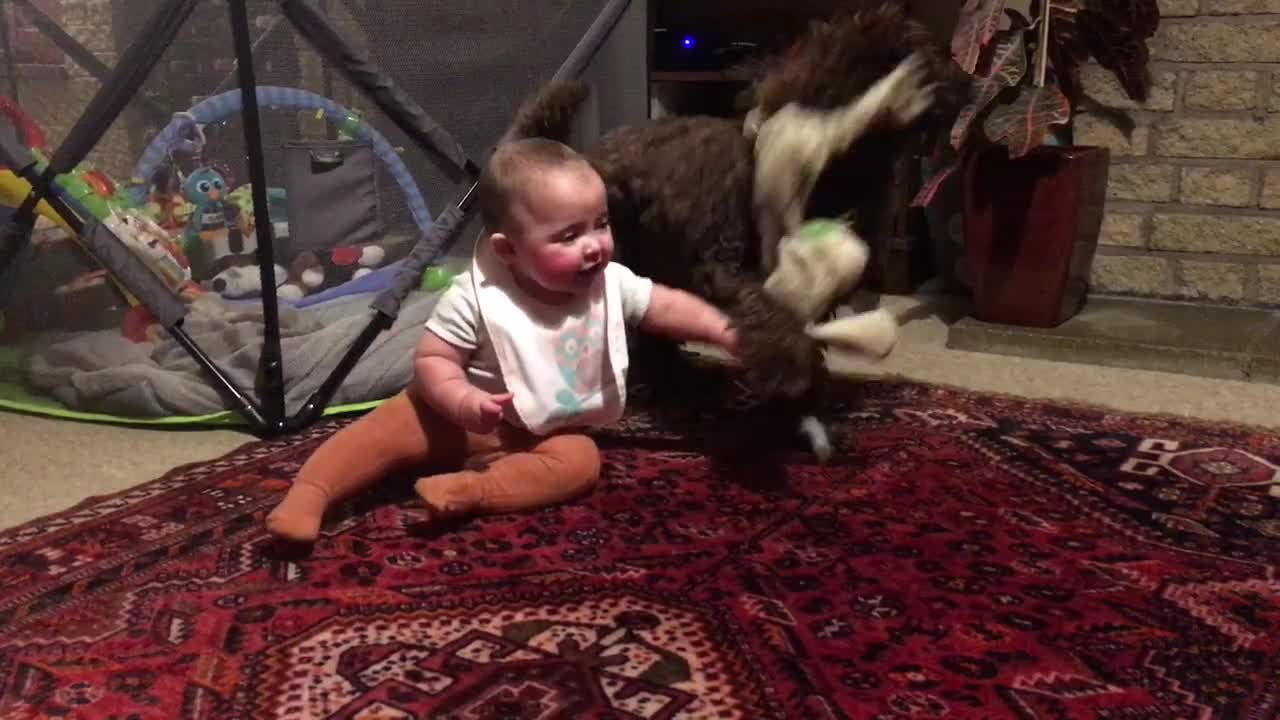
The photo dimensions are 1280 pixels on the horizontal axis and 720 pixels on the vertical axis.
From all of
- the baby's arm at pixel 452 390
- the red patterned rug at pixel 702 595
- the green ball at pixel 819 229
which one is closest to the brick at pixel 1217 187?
the red patterned rug at pixel 702 595

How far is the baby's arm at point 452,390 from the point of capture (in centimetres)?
103

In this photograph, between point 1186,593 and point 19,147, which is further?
point 19,147

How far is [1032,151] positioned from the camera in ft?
5.90

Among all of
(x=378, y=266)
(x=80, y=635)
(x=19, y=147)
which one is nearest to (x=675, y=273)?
(x=378, y=266)

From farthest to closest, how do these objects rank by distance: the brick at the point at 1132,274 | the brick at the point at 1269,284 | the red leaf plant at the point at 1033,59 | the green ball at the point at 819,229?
the brick at the point at 1132,274 < the brick at the point at 1269,284 < the red leaf plant at the point at 1033,59 < the green ball at the point at 819,229

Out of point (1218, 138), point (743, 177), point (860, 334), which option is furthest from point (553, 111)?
point (1218, 138)

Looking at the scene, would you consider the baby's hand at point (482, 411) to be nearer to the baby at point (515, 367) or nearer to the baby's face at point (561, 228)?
the baby at point (515, 367)

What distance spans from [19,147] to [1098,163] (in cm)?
170

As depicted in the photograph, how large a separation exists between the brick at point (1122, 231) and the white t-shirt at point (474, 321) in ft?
4.32

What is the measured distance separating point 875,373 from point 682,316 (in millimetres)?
545

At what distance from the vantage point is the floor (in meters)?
1.24

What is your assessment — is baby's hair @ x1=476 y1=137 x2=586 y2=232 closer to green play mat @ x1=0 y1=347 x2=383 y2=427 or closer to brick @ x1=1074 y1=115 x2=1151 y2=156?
green play mat @ x1=0 y1=347 x2=383 y2=427

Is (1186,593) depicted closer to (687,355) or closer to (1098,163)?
(687,355)

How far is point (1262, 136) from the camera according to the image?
6.23 ft
